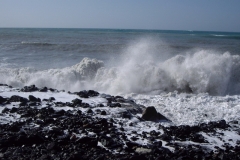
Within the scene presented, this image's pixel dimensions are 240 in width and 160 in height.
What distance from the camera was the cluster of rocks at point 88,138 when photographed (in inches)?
179

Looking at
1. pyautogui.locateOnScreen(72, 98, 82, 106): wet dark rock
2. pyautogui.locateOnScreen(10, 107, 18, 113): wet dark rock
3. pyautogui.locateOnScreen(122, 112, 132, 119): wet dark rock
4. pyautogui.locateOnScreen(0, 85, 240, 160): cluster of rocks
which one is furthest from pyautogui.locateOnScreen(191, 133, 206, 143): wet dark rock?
pyautogui.locateOnScreen(10, 107, 18, 113): wet dark rock

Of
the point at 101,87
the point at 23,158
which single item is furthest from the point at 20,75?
the point at 23,158

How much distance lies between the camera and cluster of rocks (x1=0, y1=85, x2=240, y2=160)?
179 inches

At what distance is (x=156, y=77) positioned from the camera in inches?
467

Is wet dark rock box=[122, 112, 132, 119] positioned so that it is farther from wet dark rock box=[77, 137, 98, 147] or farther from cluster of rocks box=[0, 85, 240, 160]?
wet dark rock box=[77, 137, 98, 147]

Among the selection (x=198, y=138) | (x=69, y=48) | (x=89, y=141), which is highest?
(x=69, y=48)

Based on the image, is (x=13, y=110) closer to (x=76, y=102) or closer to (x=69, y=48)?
(x=76, y=102)

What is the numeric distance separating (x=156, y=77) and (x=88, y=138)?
7.39 metres

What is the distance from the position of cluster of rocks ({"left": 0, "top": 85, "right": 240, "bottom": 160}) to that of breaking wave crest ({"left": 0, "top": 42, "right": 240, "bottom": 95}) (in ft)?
14.9

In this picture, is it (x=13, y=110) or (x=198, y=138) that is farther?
(x=13, y=110)

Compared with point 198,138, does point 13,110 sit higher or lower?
higher

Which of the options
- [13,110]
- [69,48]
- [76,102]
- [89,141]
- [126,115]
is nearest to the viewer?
[89,141]

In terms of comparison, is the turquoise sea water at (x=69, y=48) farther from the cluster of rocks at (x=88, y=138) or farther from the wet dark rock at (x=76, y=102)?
the cluster of rocks at (x=88, y=138)

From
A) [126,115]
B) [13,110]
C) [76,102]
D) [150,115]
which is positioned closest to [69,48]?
[76,102]
